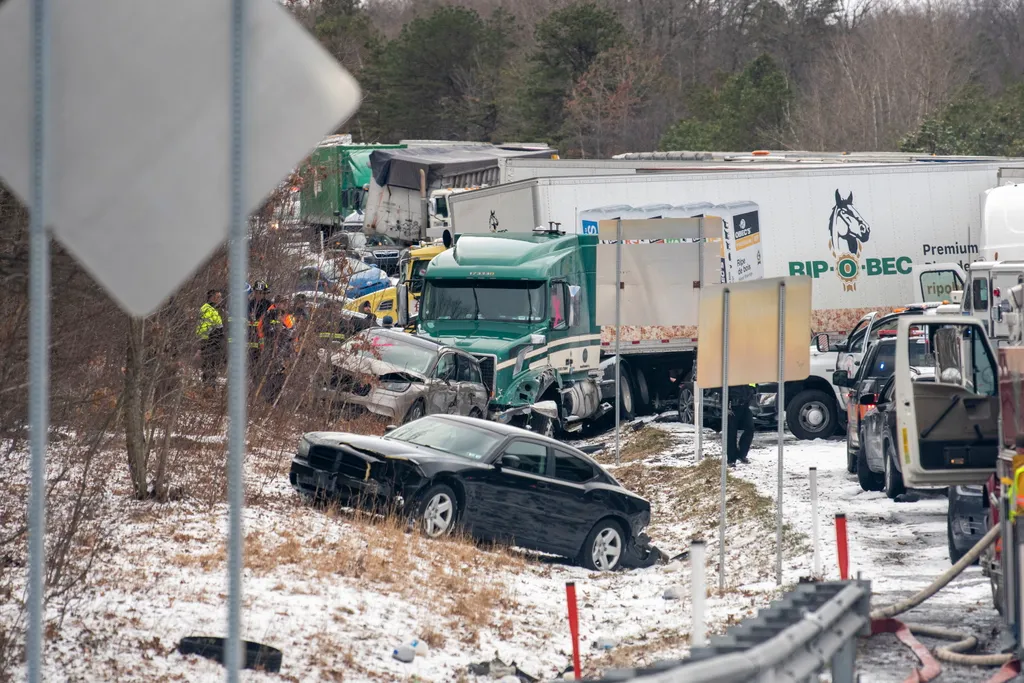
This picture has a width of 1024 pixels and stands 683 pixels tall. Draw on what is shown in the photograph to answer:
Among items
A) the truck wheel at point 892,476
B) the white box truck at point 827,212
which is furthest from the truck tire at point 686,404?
the truck wheel at point 892,476

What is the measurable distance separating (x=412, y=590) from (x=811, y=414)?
394 inches

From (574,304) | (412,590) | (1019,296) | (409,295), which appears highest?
(1019,296)

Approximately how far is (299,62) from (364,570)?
822 centimetres

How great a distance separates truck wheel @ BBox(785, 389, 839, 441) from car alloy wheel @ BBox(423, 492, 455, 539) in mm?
8114

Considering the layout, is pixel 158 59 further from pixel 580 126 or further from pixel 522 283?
pixel 580 126

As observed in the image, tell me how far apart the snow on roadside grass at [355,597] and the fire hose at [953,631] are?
1.59 meters

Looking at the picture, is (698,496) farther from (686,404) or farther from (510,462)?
(686,404)

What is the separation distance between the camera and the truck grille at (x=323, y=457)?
45.7 feet

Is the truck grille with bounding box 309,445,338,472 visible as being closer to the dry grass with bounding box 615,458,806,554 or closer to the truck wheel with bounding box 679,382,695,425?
the dry grass with bounding box 615,458,806,554

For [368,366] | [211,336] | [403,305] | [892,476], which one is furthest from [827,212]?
[211,336]

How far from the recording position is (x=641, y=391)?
930 inches

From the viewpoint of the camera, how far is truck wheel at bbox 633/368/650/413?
2356 cm

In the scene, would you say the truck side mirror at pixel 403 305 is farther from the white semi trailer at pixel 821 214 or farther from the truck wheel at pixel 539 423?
the truck wheel at pixel 539 423

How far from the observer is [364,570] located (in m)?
11.9
